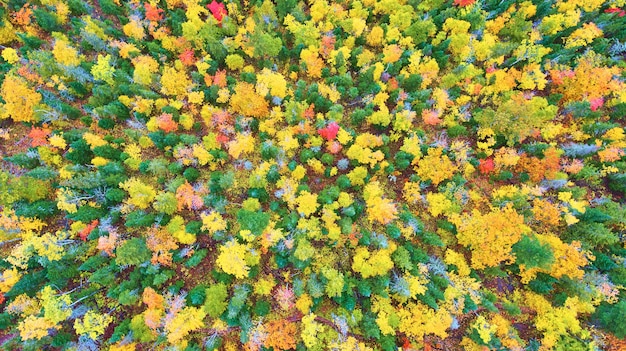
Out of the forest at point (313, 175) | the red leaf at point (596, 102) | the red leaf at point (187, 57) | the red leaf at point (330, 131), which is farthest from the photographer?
the red leaf at point (187, 57)

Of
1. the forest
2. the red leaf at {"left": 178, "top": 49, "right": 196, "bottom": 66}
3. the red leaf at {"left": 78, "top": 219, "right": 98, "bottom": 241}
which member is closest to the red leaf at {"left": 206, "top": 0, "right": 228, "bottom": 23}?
the forest

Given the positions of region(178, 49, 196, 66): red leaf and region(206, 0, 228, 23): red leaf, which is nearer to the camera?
region(178, 49, 196, 66): red leaf

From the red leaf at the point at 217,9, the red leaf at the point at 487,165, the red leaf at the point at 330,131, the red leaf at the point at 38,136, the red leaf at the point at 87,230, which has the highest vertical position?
the red leaf at the point at 217,9

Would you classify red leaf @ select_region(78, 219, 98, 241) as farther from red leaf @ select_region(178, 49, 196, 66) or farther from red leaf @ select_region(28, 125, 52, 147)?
red leaf @ select_region(178, 49, 196, 66)

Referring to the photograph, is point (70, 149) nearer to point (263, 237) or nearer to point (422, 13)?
point (263, 237)

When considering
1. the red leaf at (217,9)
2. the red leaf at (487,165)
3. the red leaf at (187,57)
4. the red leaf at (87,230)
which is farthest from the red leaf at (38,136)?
the red leaf at (487,165)

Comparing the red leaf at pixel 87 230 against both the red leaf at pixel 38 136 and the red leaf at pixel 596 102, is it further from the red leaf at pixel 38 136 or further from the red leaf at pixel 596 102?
the red leaf at pixel 596 102
